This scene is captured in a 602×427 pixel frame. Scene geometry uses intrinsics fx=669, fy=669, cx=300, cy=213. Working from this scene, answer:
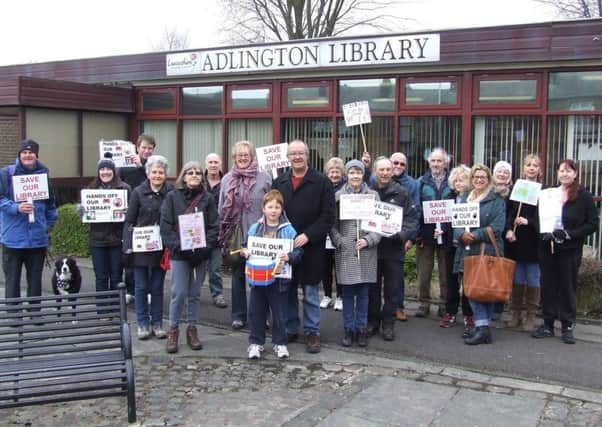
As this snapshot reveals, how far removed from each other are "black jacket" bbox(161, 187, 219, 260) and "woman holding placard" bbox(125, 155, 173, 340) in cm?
35

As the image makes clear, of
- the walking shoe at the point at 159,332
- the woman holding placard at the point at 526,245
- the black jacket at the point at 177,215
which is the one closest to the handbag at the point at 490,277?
the woman holding placard at the point at 526,245

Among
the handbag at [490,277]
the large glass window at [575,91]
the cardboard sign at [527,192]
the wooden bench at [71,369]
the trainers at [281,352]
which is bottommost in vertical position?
the trainers at [281,352]

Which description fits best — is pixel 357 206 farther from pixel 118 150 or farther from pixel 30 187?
pixel 118 150

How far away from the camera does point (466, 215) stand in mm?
6652

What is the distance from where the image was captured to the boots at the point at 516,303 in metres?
7.16

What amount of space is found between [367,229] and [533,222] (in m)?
1.78

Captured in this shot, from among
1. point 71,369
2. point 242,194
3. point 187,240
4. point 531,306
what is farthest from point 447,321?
point 71,369

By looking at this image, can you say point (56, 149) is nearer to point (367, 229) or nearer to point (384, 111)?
point (384, 111)

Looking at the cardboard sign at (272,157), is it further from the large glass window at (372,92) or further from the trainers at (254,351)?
the large glass window at (372,92)

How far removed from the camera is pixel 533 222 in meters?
6.81

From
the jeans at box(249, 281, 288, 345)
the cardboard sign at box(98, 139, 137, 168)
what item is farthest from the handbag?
the cardboard sign at box(98, 139, 137, 168)

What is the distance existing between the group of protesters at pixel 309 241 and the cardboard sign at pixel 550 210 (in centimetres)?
6

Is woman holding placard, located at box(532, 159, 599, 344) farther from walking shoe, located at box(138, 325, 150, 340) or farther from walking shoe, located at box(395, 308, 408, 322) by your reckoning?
walking shoe, located at box(138, 325, 150, 340)

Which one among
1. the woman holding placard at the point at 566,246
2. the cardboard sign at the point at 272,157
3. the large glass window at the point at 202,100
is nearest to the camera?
the woman holding placard at the point at 566,246
